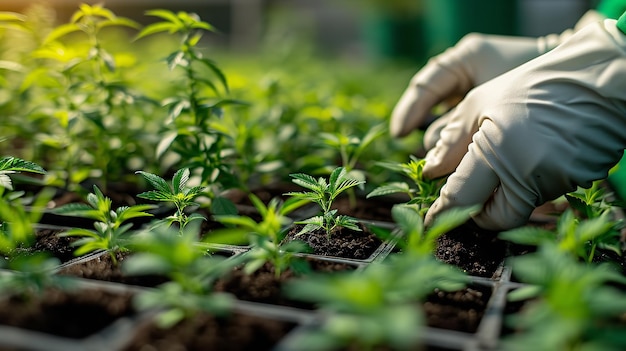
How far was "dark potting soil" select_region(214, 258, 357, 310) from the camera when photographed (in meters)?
0.88

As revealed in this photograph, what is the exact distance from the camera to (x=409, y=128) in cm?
169

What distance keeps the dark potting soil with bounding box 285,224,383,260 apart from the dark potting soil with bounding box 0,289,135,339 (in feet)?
1.26


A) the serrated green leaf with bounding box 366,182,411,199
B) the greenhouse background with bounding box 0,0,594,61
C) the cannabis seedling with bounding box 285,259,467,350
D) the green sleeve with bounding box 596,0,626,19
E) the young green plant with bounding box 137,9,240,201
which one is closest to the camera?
the cannabis seedling with bounding box 285,259,467,350

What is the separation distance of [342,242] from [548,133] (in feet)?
1.47

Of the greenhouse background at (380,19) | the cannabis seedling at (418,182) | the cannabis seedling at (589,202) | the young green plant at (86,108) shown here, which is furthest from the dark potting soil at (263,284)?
the greenhouse background at (380,19)

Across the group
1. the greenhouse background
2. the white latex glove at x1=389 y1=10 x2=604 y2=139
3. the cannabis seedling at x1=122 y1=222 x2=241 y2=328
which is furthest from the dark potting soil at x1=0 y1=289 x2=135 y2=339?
the greenhouse background

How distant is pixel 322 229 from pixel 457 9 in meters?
2.73

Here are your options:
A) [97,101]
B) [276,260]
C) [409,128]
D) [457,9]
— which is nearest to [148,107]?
[97,101]

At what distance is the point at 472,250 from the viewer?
3.68ft

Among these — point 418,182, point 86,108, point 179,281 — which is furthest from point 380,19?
point 179,281

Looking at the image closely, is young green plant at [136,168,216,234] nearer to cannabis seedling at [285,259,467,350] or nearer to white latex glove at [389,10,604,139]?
cannabis seedling at [285,259,467,350]

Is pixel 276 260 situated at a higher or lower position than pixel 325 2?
higher

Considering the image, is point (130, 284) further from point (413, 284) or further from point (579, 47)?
point (579, 47)

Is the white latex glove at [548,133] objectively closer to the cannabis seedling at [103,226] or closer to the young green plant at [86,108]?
the cannabis seedling at [103,226]
